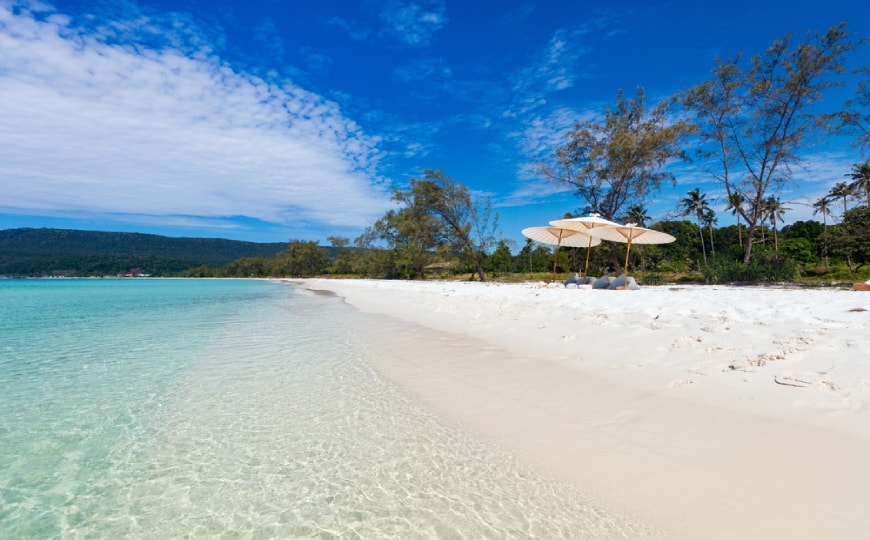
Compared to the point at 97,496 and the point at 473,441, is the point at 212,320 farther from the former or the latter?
the point at 473,441

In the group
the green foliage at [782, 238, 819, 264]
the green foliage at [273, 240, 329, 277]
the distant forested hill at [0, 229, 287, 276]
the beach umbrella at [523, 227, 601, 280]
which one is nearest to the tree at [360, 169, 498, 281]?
the beach umbrella at [523, 227, 601, 280]

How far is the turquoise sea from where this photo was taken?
215cm

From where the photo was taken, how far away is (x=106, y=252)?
5030 inches

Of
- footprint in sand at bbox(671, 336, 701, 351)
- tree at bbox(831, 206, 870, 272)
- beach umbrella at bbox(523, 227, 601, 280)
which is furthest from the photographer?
beach umbrella at bbox(523, 227, 601, 280)

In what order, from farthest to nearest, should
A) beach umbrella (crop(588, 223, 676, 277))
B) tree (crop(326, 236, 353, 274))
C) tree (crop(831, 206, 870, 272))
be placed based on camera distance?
tree (crop(326, 236, 353, 274)) → tree (crop(831, 206, 870, 272)) → beach umbrella (crop(588, 223, 676, 277))

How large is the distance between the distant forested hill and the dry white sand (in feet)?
366

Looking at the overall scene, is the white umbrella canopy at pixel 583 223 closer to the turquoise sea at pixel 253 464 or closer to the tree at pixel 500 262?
the turquoise sea at pixel 253 464

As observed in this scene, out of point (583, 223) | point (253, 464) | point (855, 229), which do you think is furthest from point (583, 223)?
point (253, 464)

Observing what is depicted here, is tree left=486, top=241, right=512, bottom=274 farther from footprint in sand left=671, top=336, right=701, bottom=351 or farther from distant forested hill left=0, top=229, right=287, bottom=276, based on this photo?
distant forested hill left=0, top=229, right=287, bottom=276

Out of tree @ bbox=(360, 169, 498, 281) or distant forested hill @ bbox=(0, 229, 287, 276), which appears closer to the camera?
tree @ bbox=(360, 169, 498, 281)

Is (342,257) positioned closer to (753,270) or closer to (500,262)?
(500,262)

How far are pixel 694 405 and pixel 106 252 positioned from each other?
171m

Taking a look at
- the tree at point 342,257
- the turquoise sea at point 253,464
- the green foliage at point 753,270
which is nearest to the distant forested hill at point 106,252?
the tree at point 342,257

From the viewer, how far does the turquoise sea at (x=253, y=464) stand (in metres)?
2.15
